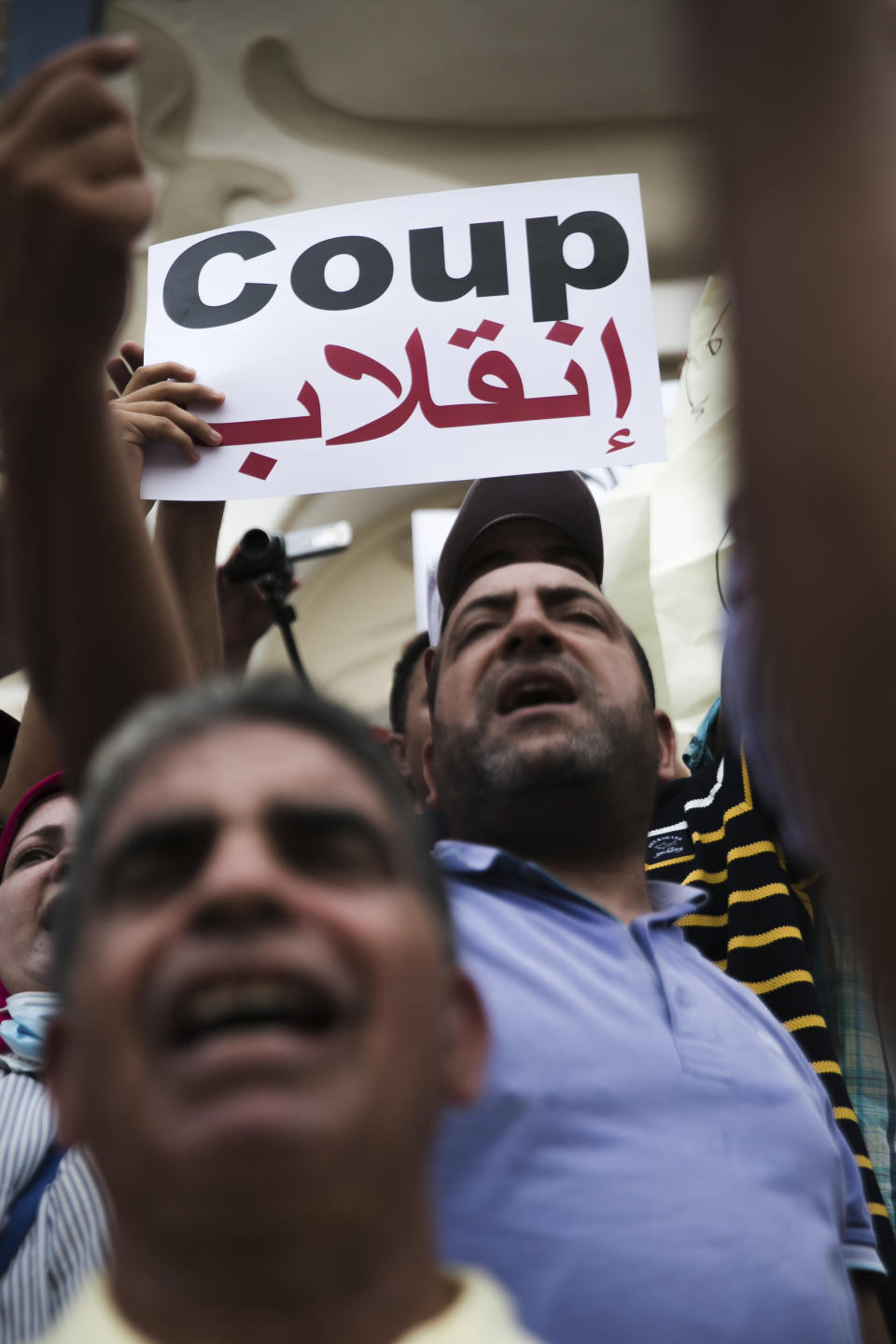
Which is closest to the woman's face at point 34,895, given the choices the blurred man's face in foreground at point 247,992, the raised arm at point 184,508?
the raised arm at point 184,508

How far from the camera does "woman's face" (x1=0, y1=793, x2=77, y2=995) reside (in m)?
1.75

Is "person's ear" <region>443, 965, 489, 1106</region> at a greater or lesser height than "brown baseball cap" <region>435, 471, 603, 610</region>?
lesser

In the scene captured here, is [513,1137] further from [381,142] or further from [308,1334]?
[381,142]

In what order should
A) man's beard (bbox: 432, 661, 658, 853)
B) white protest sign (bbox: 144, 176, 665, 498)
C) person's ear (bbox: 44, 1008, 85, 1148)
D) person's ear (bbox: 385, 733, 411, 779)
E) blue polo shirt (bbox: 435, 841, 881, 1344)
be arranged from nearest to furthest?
person's ear (bbox: 44, 1008, 85, 1148) → blue polo shirt (bbox: 435, 841, 881, 1344) → man's beard (bbox: 432, 661, 658, 853) → white protest sign (bbox: 144, 176, 665, 498) → person's ear (bbox: 385, 733, 411, 779)

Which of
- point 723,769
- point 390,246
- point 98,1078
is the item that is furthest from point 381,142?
point 98,1078

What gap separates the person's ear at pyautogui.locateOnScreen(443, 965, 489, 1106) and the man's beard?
0.71 meters

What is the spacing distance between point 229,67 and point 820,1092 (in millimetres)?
5457

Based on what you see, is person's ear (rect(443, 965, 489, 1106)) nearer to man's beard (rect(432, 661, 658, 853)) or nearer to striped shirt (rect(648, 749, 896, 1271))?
man's beard (rect(432, 661, 658, 853))

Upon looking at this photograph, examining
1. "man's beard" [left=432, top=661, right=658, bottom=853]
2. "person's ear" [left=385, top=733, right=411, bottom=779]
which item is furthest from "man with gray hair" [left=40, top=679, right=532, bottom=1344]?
"person's ear" [left=385, top=733, right=411, bottom=779]

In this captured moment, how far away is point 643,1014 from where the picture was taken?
128cm

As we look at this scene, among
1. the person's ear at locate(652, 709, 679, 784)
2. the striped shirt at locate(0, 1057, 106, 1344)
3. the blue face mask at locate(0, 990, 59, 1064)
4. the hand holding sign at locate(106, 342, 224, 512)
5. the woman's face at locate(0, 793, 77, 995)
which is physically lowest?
the striped shirt at locate(0, 1057, 106, 1344)

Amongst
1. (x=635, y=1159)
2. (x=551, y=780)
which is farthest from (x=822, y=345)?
(x=551, y=780)

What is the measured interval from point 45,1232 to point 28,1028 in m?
0.28

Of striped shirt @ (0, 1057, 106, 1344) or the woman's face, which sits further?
the woman's face
